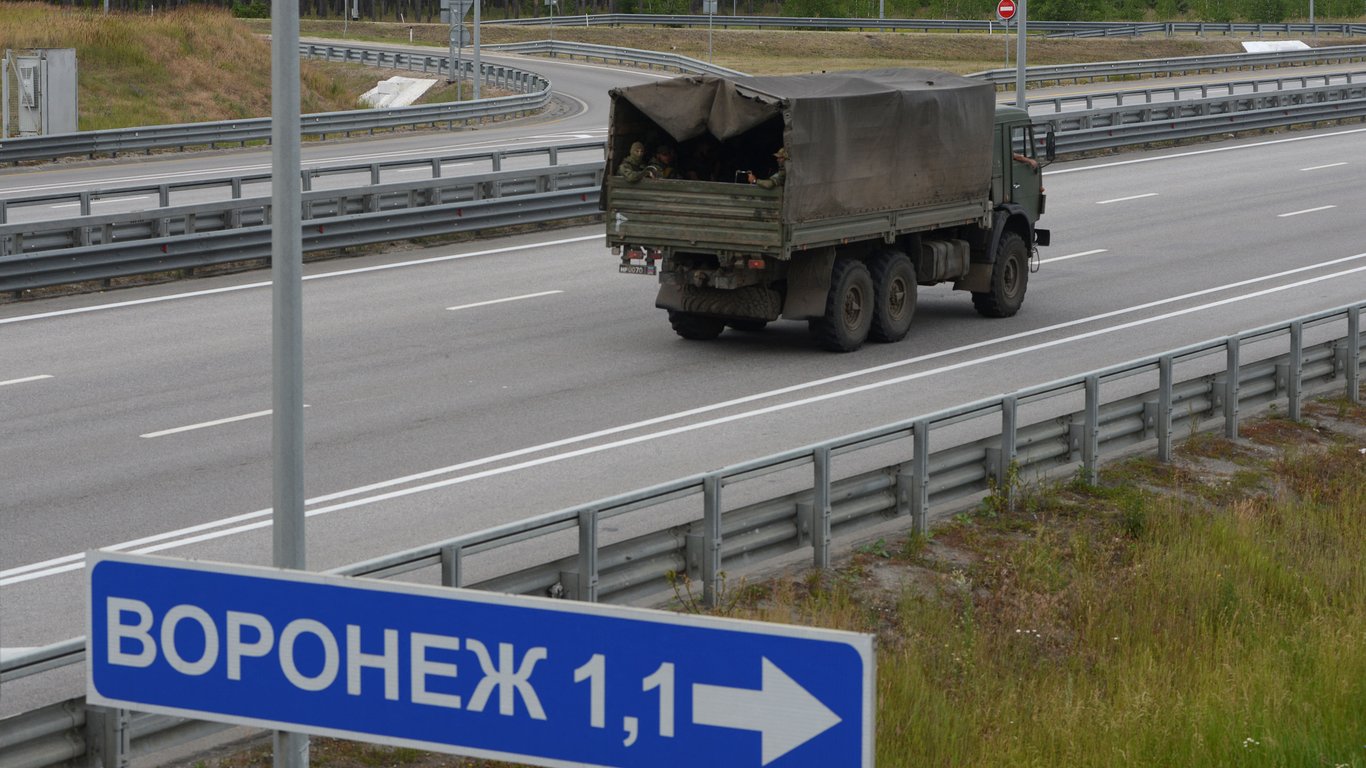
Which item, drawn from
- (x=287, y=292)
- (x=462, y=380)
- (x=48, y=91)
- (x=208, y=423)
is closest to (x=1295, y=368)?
(x=462, y=380)

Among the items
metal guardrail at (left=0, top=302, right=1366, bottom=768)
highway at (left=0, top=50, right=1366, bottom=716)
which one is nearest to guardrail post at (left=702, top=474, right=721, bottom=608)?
metal guardrail at (left=0, top=302, right=1366, bottom=768)

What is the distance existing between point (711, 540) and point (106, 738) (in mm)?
4260

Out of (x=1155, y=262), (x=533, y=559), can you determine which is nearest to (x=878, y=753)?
(x=533, y=559)

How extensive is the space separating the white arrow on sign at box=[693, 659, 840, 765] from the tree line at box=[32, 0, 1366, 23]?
4567 inches

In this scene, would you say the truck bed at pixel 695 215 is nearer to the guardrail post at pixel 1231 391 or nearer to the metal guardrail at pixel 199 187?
the guardrail post at pixel 1231 391

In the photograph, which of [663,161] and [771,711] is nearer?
[771,711]

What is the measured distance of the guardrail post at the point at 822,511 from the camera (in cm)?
1152

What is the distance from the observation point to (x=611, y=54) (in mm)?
83438

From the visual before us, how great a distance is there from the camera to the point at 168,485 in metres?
13.8

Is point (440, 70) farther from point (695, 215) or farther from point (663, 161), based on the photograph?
point (695, 215)

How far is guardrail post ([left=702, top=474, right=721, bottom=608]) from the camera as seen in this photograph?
10773 millimetres

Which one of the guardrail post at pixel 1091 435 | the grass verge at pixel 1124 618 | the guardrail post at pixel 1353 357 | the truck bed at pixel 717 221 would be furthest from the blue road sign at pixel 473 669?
the guardrail post at pixel 1353 357

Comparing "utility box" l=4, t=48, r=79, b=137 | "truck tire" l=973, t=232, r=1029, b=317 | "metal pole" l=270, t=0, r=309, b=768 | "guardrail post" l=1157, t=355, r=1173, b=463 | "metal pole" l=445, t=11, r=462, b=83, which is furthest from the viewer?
"metal pole" l=445, t=11, r=462, b=83

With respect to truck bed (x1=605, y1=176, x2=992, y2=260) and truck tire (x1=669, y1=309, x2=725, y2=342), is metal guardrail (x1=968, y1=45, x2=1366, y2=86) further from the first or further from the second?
truck bed (x1=605, y1=176, x2=992, y2=260)
